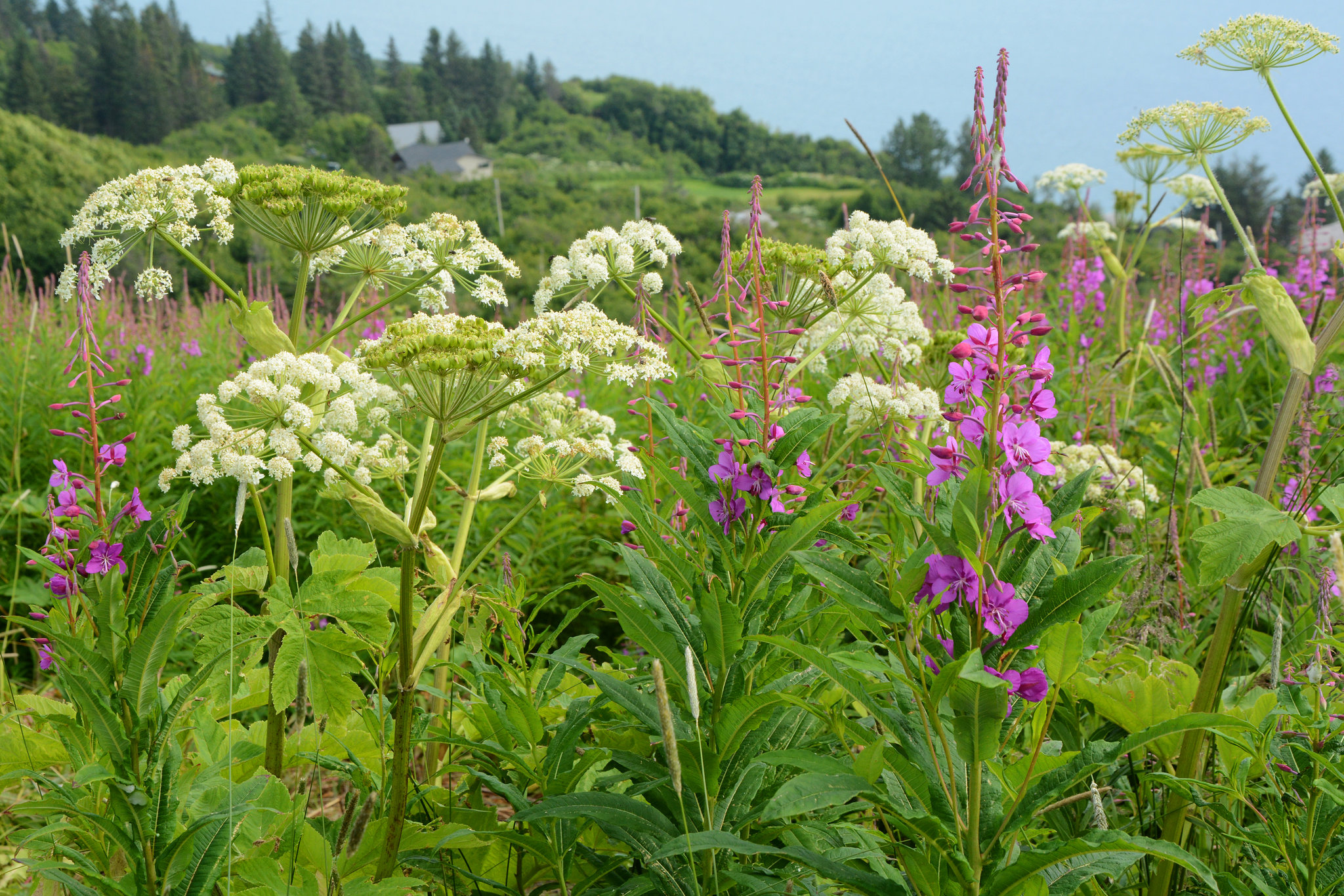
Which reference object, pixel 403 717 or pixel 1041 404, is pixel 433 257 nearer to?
pixel 403 717

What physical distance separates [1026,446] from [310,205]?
6.40ft

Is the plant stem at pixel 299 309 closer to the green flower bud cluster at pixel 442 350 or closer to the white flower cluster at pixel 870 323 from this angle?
the green flower bud cluster at pixel 442 350

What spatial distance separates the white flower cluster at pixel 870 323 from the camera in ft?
9.36

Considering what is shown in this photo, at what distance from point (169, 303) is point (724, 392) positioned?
31.0 feet

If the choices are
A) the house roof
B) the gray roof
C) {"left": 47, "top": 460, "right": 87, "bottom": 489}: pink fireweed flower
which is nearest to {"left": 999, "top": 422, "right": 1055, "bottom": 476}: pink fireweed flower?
{"left": 47, "top": 460, "right": 87, "bottom": 489}: pink fireweed flower

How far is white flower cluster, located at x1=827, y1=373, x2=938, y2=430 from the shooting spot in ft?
8.51

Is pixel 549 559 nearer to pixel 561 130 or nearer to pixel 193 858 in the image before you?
pixel 193 858

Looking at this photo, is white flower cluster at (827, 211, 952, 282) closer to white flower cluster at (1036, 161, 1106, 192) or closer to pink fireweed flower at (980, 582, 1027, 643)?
pink fireweed flower at (980, 582, 1027, 643)

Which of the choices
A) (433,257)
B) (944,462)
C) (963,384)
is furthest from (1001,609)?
(433,257)

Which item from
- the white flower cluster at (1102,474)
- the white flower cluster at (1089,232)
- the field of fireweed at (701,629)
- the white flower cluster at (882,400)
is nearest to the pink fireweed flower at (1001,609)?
the field of fireweed at (701,629)

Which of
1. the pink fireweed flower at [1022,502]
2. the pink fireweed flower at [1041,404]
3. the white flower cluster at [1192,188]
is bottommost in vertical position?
the pink fireweed flower at [1022,502]

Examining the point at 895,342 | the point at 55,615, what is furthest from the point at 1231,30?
the point at 55,615

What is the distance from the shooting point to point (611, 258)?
295cm

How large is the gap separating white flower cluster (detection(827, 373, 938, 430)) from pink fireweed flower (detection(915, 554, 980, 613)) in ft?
4.37
